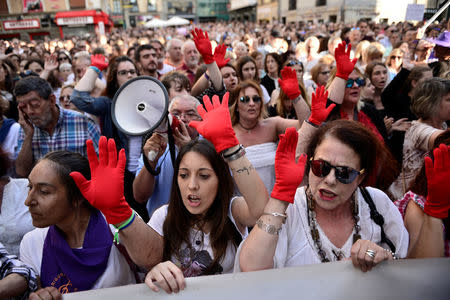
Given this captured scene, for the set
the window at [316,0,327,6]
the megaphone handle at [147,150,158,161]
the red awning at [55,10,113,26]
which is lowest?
the megaphone handle at [147,150,158,161]

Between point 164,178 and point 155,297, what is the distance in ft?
3.51

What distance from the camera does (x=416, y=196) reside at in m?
1.44

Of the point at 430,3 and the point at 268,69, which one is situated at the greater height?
the point at 430,3

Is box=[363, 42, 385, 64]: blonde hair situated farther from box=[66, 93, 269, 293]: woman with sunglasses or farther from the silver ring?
the silver ring

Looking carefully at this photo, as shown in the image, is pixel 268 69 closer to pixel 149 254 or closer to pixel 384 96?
pixel 384 96

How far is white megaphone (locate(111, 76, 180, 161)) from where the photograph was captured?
1760 mm

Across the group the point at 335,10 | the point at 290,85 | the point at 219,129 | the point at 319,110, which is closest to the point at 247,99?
the point at 290,85

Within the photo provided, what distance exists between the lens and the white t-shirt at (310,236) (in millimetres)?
1300

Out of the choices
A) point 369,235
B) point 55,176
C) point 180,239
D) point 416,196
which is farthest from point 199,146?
point 416,196

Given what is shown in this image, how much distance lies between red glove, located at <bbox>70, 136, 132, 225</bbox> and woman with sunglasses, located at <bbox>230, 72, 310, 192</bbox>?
1391 millimetres

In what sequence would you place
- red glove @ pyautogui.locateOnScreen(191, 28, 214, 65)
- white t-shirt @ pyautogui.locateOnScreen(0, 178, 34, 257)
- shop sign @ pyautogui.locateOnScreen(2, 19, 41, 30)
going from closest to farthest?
1. white t-shirt @ pyautogui.locateOnScreen(0, 178, 34, 257)
2. red glove @ pyautogui.locateOnScreen(191, 28, 214, 65)
3. shop sign @ pyautogui.locateOnScreen(2, 19, 41, 30)

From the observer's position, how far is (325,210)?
1.44 meters

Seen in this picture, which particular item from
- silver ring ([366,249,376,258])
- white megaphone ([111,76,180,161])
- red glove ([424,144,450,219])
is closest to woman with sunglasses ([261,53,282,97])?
white megaphone ([111,76,180,161])

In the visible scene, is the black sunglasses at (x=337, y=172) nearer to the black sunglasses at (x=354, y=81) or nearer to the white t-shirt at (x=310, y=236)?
the white t-shirt at (x=310, y=236)
